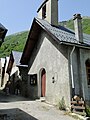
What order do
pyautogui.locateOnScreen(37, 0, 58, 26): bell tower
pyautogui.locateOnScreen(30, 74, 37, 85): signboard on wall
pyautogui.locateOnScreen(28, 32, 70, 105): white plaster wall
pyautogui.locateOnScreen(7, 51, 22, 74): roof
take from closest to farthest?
1. pyautogui.locateOnScreen(28, 32, 70, 105): white plaster wall
2. pyautogui.locateOnScreen(30, 74, 37, 85): signboard on wall
3. pyautogui.locateOnScreen(37, 0, 58, 26): bell tower
4. pyautogui.locateOnScreen(7, 51, 22, 74): roof

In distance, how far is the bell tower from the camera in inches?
687

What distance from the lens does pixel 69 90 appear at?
12039 mm

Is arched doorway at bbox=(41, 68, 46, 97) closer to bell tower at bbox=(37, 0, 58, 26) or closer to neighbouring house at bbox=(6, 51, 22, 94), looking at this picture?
bell tower at bbox=(37, 0, 58, 26)

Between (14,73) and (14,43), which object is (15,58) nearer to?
(14,73)

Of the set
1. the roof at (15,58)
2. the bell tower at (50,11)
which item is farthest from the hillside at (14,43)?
the bell tower at (50,11)

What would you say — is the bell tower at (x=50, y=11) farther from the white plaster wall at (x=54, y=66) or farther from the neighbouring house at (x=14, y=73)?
the neighbouring house at (x=14, y=73)

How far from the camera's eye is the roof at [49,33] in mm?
13000

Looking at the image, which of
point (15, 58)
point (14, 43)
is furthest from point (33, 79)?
point (14, 43)

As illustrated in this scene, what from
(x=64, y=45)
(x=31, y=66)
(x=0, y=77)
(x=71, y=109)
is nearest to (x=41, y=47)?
(x=31, y=66)

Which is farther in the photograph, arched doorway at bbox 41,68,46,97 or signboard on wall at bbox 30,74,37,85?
signboard on wall at bbox 30,74,37,85

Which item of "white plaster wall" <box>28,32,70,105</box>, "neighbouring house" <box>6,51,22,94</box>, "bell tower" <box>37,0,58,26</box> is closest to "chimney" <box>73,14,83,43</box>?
"white plaster wall" <box>28,32,70,105</box>

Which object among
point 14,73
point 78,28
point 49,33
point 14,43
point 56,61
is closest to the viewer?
point 78,28

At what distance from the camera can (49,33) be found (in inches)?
559

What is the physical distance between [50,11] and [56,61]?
596cm
